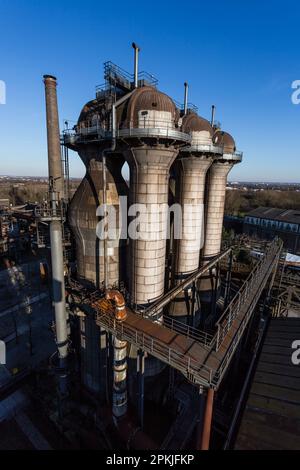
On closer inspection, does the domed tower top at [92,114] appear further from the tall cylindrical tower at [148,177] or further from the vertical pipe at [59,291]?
the vertical pipe at [59,291]

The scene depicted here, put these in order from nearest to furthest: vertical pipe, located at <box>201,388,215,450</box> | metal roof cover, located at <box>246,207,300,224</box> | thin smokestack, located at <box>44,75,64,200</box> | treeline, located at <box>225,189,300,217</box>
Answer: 1. vertical pipe, located at <box>201,388,215,450</box>
2. thin smokestack, located at <box>44,75,64,200</box>
3. metal roof cover, located at <box>246,207,300,224</box>
4. treeline, located at <box>225,189,300,217</box>

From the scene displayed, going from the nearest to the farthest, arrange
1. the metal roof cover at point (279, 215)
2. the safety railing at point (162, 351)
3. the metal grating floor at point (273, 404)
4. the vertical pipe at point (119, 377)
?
the safety railing at point (162, 351) → the metal grating floor at point (273, 404) → the vertical pipe at point (119, 377) → the metal roof cover at point (279, 215)

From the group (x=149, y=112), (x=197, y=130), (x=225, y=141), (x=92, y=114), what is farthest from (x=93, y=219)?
(x=225, y=141)

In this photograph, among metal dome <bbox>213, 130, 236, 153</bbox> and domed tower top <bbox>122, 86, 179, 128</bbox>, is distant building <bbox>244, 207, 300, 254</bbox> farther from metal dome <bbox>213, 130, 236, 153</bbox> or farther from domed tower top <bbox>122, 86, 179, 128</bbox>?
domed tower top <bbox>122, 86, 179, 128</bbox>

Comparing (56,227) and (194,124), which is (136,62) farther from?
(56,227)

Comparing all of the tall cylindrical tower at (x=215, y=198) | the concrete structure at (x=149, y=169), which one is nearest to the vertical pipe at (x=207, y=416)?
the concrete structure at (x=149, y=169)

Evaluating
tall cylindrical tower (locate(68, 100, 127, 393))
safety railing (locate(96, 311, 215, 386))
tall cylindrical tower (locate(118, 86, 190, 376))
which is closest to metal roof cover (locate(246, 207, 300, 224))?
tall cylindrical tower (locate(118, 86, 190, 376))

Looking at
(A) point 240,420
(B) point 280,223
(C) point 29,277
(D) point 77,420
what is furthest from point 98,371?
(B) point 280,223
